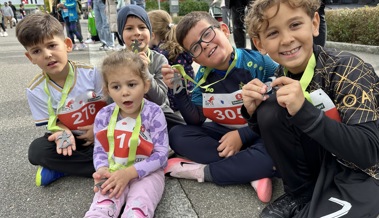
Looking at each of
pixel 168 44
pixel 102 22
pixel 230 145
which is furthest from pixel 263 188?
pixel 102 22

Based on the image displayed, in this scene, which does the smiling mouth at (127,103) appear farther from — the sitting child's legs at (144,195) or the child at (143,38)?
the child at (143,38)

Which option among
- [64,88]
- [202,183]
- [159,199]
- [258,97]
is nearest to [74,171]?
[64,88]

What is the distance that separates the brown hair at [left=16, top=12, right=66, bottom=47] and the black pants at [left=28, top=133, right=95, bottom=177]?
0.60 meters

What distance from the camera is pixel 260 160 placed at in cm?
166

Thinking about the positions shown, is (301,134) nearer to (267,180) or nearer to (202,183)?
(267,180)

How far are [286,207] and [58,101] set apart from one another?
4.66 ft

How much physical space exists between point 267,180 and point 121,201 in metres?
0.73

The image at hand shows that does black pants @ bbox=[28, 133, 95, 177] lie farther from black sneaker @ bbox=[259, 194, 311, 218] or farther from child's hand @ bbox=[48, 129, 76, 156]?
black sneaker @ bbox=[259, 194, 311, 218]

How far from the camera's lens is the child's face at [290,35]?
125cm

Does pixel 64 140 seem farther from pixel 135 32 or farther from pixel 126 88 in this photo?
pixel 135 32

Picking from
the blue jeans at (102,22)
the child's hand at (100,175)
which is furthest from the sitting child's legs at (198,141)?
the blue jeans at (102,22)

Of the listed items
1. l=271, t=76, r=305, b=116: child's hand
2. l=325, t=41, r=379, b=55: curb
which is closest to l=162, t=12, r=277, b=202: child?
l=271, t=76, r=305, b=116: child's hand

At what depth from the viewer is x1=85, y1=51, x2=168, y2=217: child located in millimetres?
1545

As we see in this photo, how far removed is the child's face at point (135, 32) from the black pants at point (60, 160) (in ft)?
2.84
